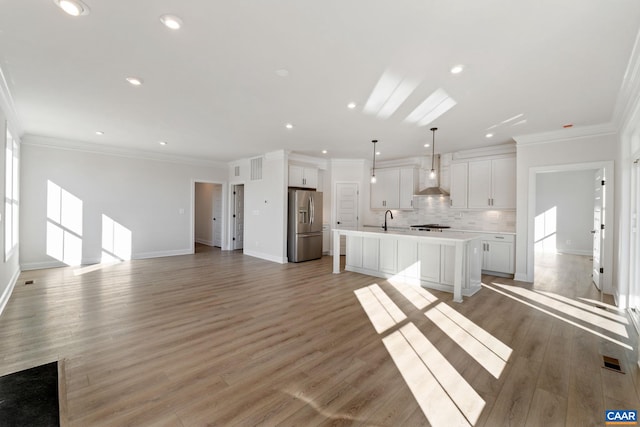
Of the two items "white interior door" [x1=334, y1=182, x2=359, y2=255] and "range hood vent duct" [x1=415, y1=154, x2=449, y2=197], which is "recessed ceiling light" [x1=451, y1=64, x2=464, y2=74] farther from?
"white interior door" [x1=334, y1=182, x2=359, y2=255]

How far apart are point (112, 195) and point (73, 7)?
576 cm

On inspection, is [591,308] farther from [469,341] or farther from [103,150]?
[103,150]

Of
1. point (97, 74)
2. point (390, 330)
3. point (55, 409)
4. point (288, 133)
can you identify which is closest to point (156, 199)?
point (288, 133)

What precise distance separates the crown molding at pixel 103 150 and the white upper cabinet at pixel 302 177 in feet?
8.89

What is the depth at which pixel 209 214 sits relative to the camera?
992 cm

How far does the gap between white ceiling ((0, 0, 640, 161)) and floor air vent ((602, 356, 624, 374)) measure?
2.65 metres

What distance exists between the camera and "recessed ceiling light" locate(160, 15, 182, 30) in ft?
6.65

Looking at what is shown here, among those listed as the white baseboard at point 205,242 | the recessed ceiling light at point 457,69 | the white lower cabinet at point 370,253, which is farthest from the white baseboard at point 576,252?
the white baseboard at point 205,242

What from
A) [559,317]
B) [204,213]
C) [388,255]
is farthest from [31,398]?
[204,213]

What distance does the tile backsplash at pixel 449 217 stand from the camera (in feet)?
19.6

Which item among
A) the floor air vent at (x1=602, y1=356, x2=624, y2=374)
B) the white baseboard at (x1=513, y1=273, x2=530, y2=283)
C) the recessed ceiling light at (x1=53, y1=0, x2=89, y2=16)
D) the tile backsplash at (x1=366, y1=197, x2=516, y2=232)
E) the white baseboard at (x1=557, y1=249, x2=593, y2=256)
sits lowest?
the floor air vent at (x1=602, y1=356, x2=624, y2=374)

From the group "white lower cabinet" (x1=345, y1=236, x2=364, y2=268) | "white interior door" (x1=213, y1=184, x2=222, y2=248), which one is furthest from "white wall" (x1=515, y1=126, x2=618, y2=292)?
"white interior door" (x1=213, y1=184, x2=222, y2=248)

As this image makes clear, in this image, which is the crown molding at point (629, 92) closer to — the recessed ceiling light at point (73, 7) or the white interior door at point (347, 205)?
the recessed ceiling light at point (73, 7)

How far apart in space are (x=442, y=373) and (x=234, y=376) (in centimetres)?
164
